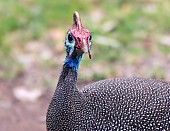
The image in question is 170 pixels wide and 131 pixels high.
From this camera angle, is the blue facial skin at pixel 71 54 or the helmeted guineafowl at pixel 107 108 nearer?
the blue facial skin at pixel 71 54

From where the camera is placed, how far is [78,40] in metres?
3.41

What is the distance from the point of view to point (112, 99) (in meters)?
3.75

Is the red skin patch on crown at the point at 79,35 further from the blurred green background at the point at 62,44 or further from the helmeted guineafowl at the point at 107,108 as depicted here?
the blurred green background at the point at 62,44

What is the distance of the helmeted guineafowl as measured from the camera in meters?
3.66

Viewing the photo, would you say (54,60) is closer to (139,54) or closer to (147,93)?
(139,54)

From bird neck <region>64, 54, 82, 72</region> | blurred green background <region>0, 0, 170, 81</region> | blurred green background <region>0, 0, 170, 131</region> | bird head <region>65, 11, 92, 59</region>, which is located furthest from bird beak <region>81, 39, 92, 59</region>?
blurred green background <region>0, 0, 170, 81</region>

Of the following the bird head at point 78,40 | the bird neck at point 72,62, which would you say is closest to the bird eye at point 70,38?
the bird head at point 78,40

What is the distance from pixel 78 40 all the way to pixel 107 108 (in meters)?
0.51

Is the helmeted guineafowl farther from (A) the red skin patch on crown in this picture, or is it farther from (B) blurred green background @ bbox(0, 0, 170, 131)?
(B) blurred green background @ bbox(0, 0, 170, 131)

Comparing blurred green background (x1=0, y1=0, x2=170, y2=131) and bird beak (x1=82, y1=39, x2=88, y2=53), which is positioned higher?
blurred green background (x1=0, y1=0, x2=170, y2=131)

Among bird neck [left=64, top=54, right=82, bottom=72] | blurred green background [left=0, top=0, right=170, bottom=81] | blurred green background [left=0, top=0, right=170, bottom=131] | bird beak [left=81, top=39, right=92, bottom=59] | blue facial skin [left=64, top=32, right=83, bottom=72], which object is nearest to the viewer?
bird beak [left=81, top=39, right=92, bottom=59]

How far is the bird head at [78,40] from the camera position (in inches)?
134

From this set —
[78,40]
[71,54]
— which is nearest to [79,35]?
[78,40]

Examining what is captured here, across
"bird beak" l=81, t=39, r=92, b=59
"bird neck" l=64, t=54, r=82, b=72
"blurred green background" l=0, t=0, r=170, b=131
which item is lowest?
"bird beak" l=81, t=39, r=92, b=59
